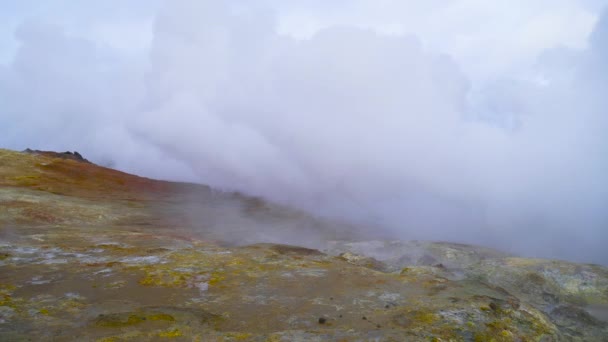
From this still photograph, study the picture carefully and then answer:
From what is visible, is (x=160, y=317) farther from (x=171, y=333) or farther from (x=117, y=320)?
(x=171, y=333)

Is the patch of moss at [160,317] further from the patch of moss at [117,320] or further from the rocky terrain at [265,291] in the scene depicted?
the patch of moss at [117,320]

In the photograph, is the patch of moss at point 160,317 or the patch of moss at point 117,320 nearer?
the patch of moss at point 117,320

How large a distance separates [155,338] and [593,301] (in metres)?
14.4

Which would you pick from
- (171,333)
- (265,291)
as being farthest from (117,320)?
(265,291)

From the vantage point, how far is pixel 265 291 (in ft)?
33.6

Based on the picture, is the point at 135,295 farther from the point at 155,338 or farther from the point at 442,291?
the point at 442,291

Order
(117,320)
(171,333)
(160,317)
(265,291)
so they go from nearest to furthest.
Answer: (171,333) → (117,320) → (160,317) → (265,291)

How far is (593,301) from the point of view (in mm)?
14367

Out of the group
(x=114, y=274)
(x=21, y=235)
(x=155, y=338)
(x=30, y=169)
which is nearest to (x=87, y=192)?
(x=30, y=169)

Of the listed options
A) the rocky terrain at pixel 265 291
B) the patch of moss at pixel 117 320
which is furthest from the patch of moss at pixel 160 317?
the patch of moss at pixel 117 320

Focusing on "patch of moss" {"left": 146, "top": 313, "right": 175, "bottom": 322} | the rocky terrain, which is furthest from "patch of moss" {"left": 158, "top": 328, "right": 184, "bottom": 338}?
"patch of moss" {"left": 146, "top": 313, "right": 175, "bottom": 322}

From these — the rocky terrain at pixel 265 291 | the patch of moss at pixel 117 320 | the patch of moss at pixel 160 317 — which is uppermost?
the rocky terrain at pixel 265 291

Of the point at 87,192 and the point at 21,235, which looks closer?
the point at 21,235

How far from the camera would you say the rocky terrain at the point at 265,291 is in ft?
24.7
